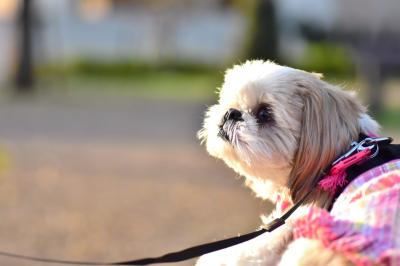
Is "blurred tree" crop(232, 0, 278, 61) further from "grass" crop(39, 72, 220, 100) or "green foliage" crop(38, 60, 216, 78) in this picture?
"green foliage" crop(38, 60, 216, 78)

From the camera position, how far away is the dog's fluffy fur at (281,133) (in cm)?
365

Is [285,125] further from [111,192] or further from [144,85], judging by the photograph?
[144,85]

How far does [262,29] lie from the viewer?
20.8 m

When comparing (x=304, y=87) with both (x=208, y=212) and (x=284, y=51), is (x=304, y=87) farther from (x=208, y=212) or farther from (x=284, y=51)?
(x=284, y=51)

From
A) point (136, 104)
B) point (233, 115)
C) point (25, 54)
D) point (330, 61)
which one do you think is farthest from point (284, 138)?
point (330, 61)

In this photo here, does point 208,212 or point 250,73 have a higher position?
point 250,73

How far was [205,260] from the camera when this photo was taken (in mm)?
3979

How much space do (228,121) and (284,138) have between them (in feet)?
1.11

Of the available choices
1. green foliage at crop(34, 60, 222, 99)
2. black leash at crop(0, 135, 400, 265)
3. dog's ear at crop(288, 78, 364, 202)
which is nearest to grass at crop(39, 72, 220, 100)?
green foliage at crop(34, 60, 222, 99)

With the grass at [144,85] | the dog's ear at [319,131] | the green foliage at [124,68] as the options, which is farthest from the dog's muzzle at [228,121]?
the green foliage at [124,68]

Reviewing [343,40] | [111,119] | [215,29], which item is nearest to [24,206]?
[111,119]

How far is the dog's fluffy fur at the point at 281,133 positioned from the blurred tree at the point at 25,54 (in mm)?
16677

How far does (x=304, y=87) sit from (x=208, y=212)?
13.2 feet

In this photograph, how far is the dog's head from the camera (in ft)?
12.0
